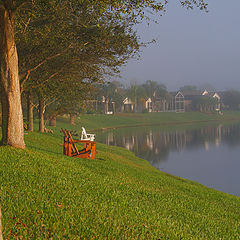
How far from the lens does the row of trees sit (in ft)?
35.8

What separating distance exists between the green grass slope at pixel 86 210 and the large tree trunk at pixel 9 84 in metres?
1.00

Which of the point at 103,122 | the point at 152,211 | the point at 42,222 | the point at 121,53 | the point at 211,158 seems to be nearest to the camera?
the point at 42,222

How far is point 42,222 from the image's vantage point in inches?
198

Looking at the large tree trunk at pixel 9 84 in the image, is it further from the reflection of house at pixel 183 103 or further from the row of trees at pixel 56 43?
the reflection of house at pixel 183 103

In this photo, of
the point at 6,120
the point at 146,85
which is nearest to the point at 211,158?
the point at 6,120

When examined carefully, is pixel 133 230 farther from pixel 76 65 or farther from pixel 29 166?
pixel 76 65

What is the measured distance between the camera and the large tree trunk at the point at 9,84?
10609 mm

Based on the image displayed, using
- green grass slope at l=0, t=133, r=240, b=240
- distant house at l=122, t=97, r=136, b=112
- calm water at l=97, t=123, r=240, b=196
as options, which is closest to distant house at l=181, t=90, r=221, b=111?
distant house at l=122, t=97, r=136, b=112

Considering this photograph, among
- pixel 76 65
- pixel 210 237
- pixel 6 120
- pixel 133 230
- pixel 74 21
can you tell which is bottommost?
pixel 210 237

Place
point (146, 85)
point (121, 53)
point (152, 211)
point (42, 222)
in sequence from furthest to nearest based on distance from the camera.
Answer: point (146, 85) < point (121, 53) < point (152, 211) < point (42, 222)

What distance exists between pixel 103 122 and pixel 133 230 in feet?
213

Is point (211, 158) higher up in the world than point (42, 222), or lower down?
lower down

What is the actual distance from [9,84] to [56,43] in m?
5.55

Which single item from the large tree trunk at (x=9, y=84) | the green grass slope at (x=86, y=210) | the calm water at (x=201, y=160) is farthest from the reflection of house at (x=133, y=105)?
the green grass slope at (x=86, y=210)
